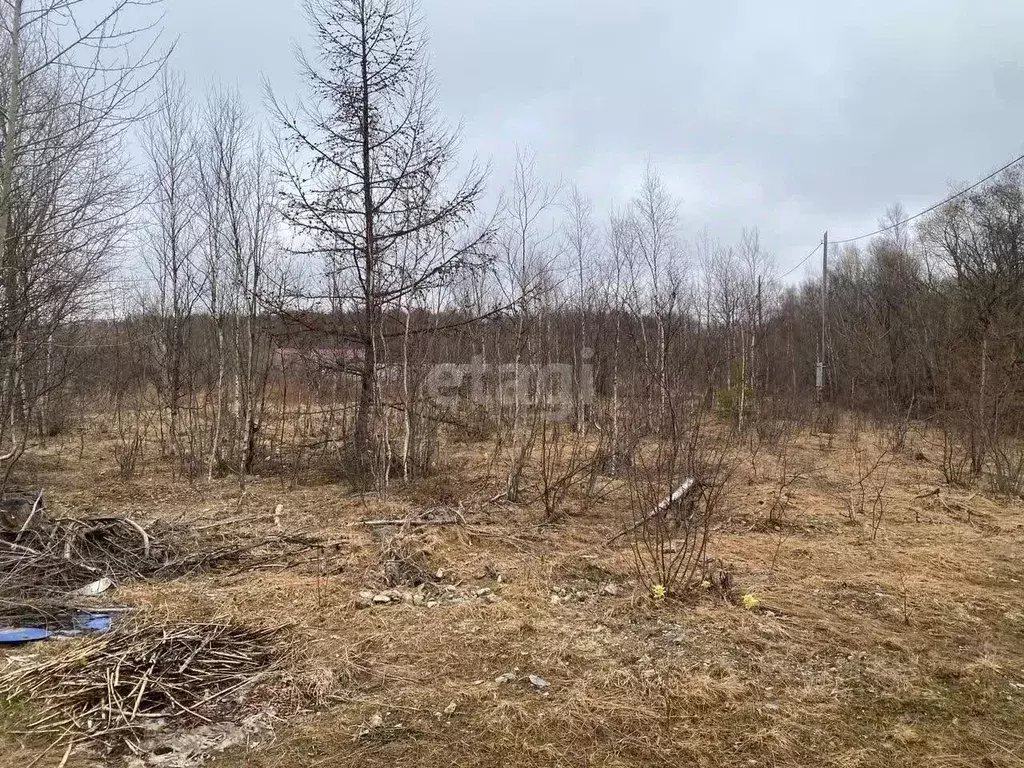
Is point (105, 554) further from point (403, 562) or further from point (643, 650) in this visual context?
point (643, 650)

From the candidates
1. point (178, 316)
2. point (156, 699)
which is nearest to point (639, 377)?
point (156, 699)

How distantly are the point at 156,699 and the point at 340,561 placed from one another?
2232 millimetres

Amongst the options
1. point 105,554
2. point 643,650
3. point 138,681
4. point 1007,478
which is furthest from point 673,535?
point 1007,478

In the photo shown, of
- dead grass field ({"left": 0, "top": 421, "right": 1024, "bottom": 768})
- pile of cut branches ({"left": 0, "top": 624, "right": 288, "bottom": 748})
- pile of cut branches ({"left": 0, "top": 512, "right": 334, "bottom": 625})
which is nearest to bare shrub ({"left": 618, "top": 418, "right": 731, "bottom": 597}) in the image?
dead grass field ({"left": 0, "top": 421, "right": 1024, "bottom": 768})

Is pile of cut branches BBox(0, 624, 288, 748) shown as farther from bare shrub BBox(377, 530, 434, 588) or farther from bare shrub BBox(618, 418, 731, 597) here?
bare shrub BBox(618, 418, 731, 597)

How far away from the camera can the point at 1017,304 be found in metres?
17.7

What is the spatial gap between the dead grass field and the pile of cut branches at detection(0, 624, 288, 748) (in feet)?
0.63

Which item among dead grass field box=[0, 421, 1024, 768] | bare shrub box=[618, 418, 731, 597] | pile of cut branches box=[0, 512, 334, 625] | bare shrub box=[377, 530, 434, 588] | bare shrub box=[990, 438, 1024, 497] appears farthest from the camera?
bare shrub box=[990, 438, 1024, 497]

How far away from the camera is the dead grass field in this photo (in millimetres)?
2646

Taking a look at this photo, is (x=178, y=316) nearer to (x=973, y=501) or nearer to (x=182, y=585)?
(x=182, y=585)

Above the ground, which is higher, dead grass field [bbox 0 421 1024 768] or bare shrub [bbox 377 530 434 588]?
bare shrub [bbox 377 530 434 588]

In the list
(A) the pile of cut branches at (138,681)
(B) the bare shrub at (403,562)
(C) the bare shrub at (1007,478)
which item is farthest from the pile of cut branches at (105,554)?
(C) the bare shrub at (1007,478)

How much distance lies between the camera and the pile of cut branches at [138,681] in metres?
2.72

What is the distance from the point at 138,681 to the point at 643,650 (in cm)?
271
